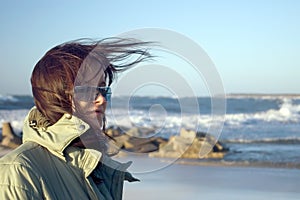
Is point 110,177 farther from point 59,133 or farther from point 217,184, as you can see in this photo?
point 217,184

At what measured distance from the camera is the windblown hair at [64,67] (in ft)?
6.48

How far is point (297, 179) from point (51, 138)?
776 centimetres

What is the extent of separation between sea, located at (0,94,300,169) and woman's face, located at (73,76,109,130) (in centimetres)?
9

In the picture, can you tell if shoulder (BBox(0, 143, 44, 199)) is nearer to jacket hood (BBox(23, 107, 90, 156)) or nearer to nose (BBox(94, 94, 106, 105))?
jacket hood (BBox(23, 107, 90, 156))

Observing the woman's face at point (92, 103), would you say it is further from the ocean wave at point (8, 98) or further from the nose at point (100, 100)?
the ocean wave at point (8, 98)

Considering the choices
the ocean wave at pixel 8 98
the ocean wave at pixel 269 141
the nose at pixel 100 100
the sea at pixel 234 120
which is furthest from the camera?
the ocean wave at pixel 8 98

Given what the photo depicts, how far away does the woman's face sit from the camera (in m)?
1.99

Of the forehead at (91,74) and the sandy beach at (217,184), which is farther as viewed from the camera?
the sandy beach at (217,184)

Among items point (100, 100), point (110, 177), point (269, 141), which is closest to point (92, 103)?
point (100, 100)

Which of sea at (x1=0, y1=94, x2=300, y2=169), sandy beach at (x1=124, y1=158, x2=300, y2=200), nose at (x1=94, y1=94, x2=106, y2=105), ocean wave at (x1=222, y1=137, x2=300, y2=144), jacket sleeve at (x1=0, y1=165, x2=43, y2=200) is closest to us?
jacket sleeve at (x1=0, y1=165, x2=43, y2=200)

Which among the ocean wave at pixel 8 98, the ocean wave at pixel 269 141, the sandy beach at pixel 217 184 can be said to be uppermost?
the ocean wave at pixel 269 141

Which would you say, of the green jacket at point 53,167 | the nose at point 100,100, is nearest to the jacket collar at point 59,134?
the green jacket at point 53,167

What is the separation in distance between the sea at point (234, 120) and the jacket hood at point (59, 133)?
0.70 ft

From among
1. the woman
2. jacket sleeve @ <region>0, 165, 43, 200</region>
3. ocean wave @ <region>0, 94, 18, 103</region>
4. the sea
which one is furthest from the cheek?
ocean wave @ <region>0, 94, 18, 103</region>
